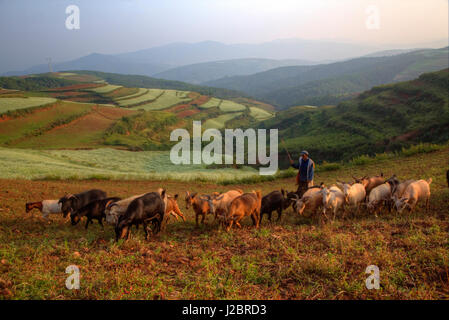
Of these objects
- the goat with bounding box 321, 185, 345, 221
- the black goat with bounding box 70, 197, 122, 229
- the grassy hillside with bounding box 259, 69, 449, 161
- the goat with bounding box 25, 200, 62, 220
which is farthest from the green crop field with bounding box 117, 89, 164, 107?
the goat with bounding box 321, 185, 345, 221

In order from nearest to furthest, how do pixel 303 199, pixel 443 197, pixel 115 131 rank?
pixel 303 199
pixel 443 197
pixel 115 131

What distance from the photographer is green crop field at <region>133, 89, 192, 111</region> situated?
94.0 metres

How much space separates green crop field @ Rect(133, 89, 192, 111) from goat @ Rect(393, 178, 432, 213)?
284 feet

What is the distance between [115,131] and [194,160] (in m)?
20.6

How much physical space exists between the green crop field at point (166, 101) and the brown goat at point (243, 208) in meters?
84.6

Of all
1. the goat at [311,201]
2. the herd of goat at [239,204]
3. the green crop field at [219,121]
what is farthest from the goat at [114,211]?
the green crop field at [219,121]

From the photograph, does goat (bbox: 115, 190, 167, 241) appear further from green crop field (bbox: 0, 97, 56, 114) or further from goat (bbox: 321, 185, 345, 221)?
green crop field (bbox: 0, 97, 56, 114)

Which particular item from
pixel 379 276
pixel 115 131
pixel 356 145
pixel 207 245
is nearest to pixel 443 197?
pixel 379 276

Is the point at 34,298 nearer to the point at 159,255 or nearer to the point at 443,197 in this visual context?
the point at 159,255

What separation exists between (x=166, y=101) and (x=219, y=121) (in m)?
20.4

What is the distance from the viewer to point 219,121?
102 metres

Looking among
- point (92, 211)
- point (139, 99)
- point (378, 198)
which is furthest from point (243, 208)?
point (139, 99)

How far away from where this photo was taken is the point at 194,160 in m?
44.4
